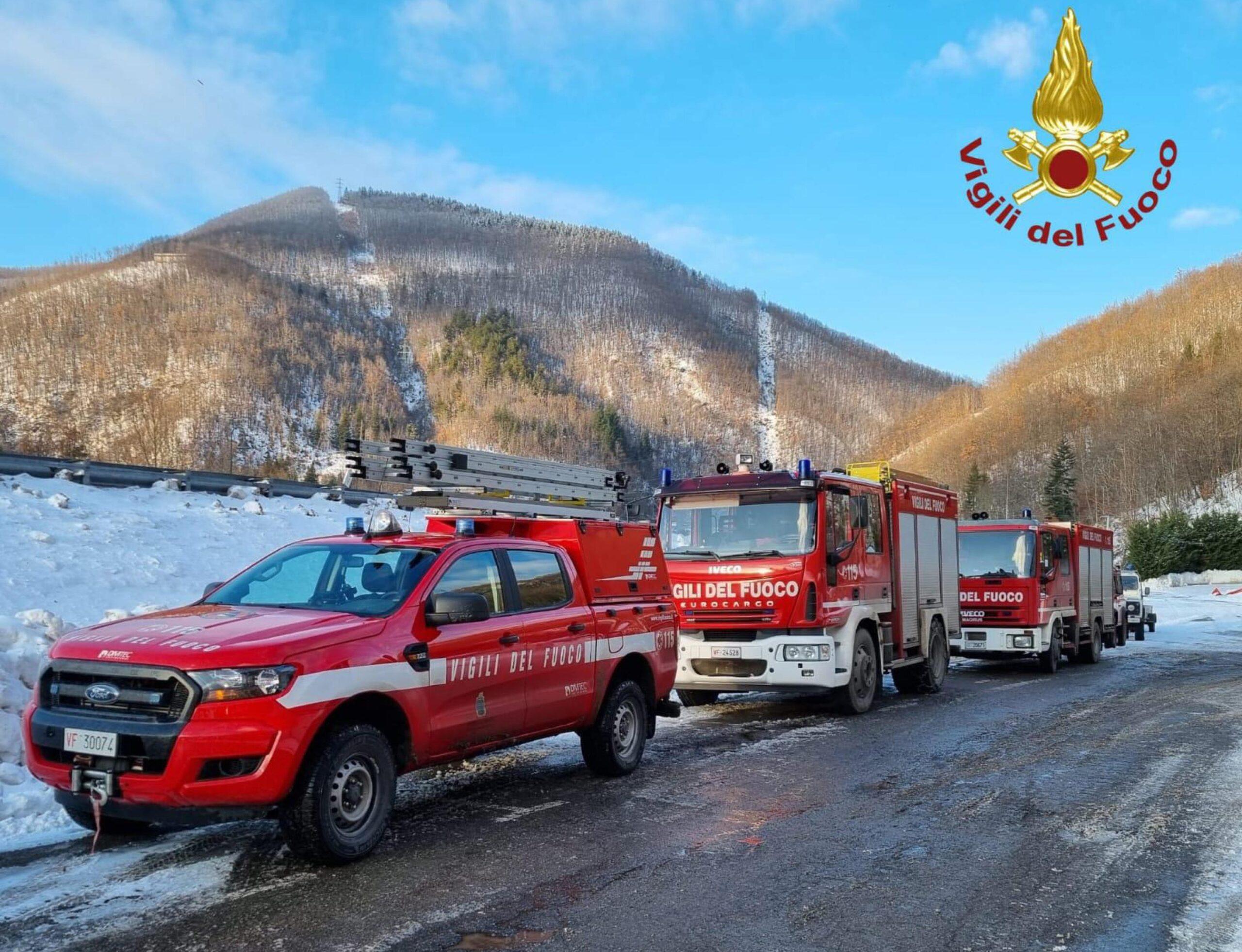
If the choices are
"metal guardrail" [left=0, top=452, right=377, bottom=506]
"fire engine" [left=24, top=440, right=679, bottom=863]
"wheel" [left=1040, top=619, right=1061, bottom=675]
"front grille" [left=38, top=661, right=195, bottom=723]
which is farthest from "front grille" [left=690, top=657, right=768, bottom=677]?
"metal guardrail" [left=0, top=452, right=377, bottom=506]

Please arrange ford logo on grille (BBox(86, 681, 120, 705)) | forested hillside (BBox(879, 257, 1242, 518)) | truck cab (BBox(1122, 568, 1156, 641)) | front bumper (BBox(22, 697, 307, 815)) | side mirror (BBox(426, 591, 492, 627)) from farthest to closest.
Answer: forested hillside (BBox(879, 257, 1242, 518)) < truck cab (BBox(1122, 568, 1156, 641)) < side mirror (BBox(426, 591, 492, 627)) < ford logo on grille (BBox(86, 681, 120, 705)) < front bumper (BBox(22, 697, 307, 815))

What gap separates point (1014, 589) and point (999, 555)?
651 mm

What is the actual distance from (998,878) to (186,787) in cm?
418

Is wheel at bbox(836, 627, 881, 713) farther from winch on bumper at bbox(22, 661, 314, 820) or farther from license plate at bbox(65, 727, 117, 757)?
license plate at bbox(65, 727, 117, 757)

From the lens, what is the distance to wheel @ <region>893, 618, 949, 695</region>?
47.2ft

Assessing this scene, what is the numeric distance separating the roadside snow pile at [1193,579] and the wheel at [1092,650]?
38889 millimetres

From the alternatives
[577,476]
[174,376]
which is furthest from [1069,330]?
[577,476]

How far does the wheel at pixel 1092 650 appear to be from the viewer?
2073 cm

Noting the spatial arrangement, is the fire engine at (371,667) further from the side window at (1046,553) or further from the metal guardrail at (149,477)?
the metal guardrail at (149,477)

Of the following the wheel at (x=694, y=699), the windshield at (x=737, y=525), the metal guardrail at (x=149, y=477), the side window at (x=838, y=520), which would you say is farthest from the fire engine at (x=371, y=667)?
the metal guardrail at (x=149, y=477)

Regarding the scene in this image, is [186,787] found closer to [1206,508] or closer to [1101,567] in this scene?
[1101,567]

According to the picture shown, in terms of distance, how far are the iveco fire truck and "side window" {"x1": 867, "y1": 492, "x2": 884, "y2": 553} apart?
2cm

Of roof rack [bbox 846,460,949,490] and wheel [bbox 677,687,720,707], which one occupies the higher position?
roof rack [bbox 846,460,949,490]

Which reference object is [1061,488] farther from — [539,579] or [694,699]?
[539,579]
